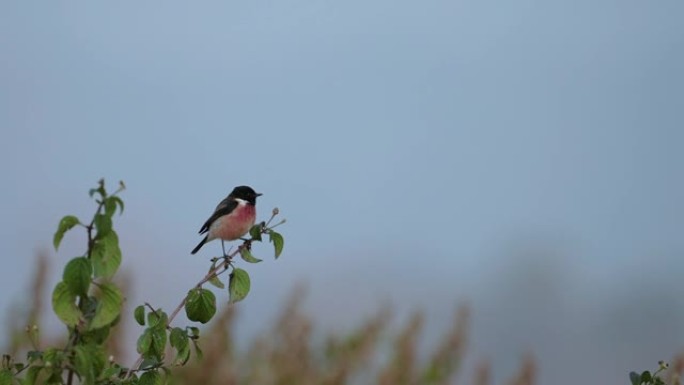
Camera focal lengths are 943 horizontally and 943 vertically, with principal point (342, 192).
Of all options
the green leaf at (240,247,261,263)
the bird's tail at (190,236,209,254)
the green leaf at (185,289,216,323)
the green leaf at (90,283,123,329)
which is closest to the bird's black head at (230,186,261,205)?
the bird's tail at (190,236,209,254)

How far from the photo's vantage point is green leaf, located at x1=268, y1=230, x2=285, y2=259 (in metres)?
2.86

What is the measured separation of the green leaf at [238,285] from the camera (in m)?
2.78

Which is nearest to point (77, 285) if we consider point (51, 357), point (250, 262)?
point (51, 357)

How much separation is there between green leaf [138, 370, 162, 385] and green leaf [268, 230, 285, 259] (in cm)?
51

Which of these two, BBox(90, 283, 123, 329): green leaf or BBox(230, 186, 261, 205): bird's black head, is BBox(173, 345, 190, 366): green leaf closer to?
BBox(90, 283, 123, 329): green leaf

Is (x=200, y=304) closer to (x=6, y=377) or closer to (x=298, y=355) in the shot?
(x=6, y=377)

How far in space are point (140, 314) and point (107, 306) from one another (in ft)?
1.48

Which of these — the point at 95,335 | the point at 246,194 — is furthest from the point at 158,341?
the point at 246,194

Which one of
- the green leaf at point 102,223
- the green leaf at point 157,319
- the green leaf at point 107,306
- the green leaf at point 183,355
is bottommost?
the green leaf at point 107,306

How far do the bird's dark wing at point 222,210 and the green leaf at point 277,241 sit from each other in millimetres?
2329

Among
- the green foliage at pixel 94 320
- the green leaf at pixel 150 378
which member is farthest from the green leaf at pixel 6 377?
the green leaf at pixel 150 378

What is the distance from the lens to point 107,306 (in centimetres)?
220

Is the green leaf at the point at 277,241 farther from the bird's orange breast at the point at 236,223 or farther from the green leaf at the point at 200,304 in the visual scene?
the bird's orange breast at the point at 236,223

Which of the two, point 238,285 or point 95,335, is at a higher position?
point 238,285
